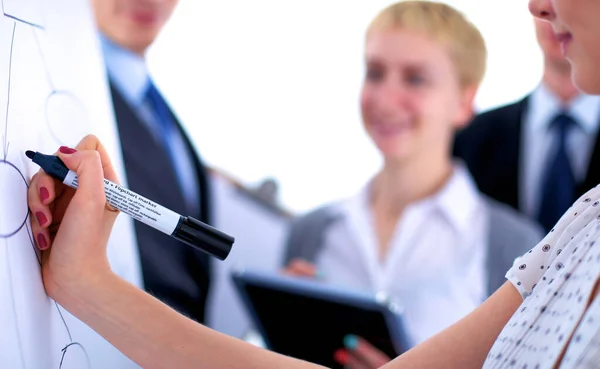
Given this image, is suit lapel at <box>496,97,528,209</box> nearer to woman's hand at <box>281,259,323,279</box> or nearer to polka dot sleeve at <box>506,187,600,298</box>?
woman's hand at <box>281,259,323,279</box>

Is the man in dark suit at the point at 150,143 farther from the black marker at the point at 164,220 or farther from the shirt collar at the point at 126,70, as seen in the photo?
the black marker at the point at 164,220

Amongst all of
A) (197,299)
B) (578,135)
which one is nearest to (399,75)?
(578,135)

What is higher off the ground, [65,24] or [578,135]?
[65,24]

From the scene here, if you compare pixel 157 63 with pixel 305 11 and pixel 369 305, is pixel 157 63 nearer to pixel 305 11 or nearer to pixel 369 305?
pixel 305 11

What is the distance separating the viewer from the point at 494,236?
6.64 feet

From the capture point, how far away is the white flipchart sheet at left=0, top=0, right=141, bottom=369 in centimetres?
62

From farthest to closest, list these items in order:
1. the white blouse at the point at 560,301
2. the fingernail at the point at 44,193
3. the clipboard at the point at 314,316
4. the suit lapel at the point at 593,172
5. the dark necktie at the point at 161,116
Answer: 1. the suit lapel at the point at 593,172
2. the dark necktie at the point at 161,116
3. the clipboard at the point at 314,316
4. the fingernail at the point at 44,193
5. the white blouse at the point at 560,301

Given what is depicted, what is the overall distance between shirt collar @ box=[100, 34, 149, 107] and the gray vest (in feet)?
2.09

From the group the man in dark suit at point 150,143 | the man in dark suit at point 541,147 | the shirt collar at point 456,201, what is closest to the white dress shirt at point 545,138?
the man in dark suit at point 541,147

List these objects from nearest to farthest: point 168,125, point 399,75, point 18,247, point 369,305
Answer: point 18,247, point 369,305, point 168,125, point 399,75

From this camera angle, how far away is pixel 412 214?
6.88 feet

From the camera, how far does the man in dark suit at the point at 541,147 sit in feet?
6.94

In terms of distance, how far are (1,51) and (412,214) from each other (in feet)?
5.16

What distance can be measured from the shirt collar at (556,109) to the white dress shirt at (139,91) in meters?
0.99
